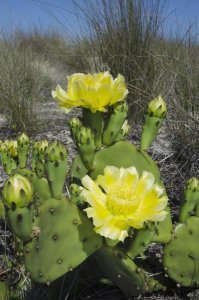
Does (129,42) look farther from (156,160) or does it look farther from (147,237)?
(147,237)

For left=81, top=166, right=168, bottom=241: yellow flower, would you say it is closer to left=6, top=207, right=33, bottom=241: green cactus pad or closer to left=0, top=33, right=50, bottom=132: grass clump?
left=6, top=207, right=33, bottom=241: green cactus pad

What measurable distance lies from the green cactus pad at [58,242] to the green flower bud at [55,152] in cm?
9

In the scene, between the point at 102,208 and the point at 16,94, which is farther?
the point at 16,94

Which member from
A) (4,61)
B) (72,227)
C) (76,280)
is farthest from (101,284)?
(4,61)

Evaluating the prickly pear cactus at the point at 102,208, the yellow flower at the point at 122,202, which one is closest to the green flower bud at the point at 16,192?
the prickly pear cactus at the point at 102,208

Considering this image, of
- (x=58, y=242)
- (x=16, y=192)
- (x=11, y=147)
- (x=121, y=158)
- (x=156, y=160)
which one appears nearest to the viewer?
(x=16, y=192)

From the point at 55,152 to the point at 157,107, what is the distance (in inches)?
11.4

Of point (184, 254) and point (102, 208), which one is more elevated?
point (102, 208)

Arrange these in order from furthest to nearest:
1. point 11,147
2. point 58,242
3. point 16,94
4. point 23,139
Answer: point 16,94 < point 11,147 < point 23,139 < point 58,242

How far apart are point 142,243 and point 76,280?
241 mm

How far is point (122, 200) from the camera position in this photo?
0.82 metres

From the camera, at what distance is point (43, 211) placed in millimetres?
878

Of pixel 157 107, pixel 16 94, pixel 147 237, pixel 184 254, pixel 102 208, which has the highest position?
pixel 157 107

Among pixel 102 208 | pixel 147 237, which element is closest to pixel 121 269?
pixel 147 237
